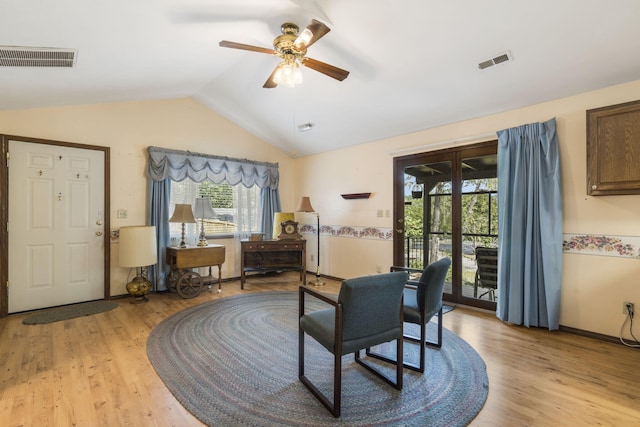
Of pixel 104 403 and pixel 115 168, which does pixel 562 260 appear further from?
pixel 115 168

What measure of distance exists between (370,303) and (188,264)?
309 centimetres

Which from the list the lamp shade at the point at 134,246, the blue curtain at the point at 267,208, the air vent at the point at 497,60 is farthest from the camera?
the blue curtain at the point at 267,208

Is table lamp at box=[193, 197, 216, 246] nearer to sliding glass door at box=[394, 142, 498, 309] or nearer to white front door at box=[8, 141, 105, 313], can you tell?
Result: white front door at box=[8, 141, 105, 313]

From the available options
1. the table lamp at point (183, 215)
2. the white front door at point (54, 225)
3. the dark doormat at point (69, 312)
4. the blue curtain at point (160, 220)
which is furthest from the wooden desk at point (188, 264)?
the white front door at point (54, 225)

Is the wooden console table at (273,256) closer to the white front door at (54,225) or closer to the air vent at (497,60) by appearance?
the white front door at (54,225)

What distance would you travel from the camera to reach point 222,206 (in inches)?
197

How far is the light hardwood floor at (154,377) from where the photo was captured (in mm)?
1728

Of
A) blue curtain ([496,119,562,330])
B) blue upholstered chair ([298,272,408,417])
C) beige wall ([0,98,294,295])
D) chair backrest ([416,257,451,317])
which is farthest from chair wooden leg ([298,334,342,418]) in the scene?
beige wall ([0,98,294,295])

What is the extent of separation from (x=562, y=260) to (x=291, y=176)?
14.2 ft

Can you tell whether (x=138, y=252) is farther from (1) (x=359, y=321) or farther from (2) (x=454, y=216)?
(2) (x=454, y=216)

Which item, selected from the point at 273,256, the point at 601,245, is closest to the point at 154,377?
the point at 273,256

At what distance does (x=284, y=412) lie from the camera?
1770 mm

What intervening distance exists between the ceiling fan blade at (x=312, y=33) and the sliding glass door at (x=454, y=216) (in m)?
2.32

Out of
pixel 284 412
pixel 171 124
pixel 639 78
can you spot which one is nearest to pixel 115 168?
pixel 171 124
